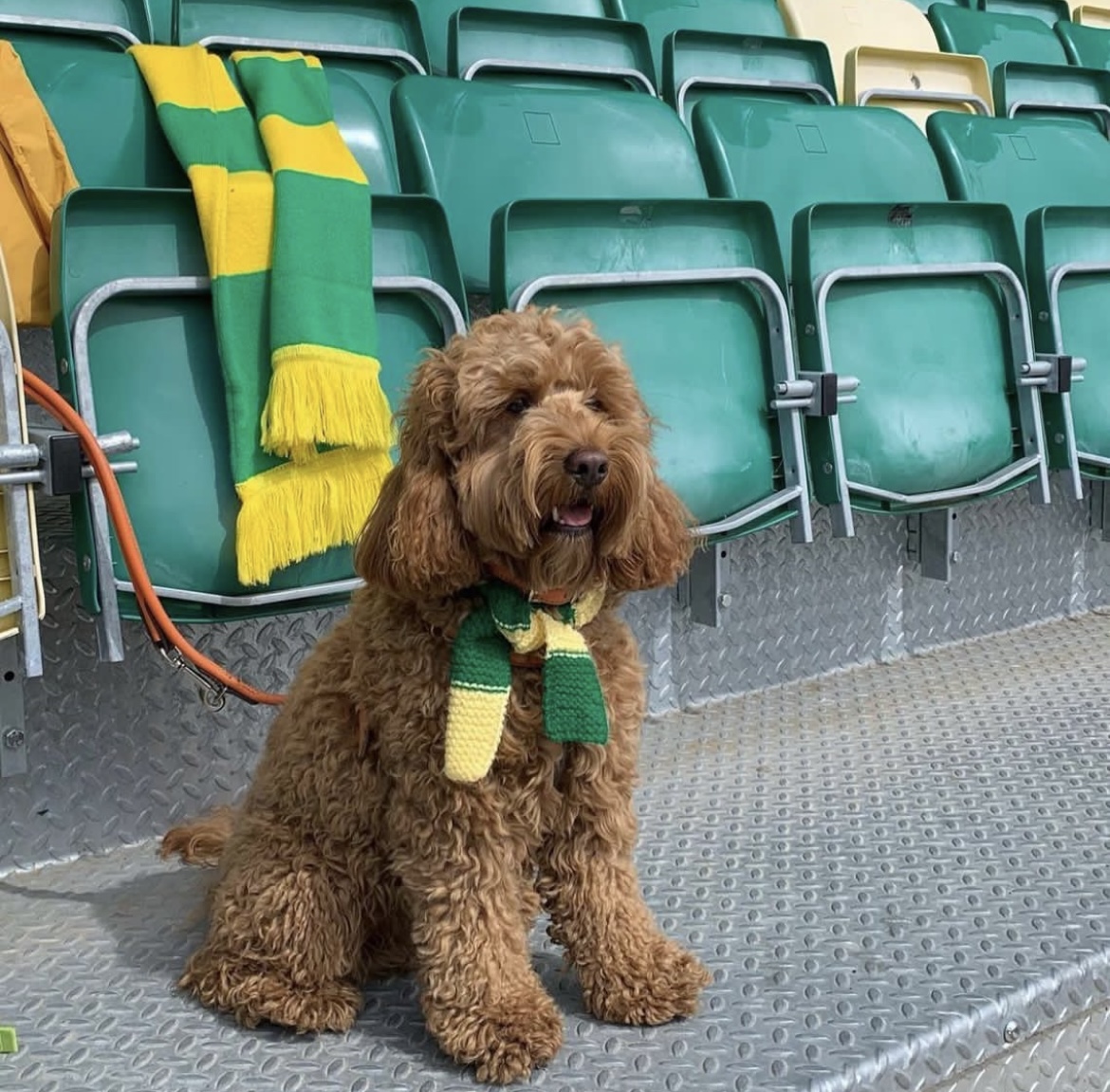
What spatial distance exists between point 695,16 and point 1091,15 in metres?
2.57

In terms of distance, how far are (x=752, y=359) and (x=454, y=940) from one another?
1.50 metres

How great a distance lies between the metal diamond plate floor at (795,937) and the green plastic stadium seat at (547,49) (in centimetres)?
174

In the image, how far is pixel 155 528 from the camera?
79.1 inches

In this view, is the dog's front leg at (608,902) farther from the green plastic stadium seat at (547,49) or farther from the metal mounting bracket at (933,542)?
the green plastic stadium seat at (547,49)

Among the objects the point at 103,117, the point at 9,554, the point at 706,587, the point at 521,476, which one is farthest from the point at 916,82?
the point at 9,554

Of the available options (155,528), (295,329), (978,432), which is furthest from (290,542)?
A: (978,432)

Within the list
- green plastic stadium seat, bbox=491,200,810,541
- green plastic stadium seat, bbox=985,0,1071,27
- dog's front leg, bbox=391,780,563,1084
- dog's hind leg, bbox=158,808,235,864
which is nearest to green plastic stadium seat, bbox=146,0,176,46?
green plastic stadium seat, bbox=491,200,810,541

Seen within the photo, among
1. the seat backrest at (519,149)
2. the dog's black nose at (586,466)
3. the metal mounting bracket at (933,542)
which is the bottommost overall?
the metal mounting bracket at (933,542)

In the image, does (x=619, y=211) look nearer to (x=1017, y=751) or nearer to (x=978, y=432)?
(x=978, y=432)

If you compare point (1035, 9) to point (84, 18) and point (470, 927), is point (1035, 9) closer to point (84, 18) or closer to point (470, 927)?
point (84, 18)

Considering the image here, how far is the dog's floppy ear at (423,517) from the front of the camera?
4.84 feet

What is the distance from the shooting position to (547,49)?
3385mm

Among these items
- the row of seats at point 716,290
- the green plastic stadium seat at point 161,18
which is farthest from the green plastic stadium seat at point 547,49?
the green plastic stadium seat at point 161,18

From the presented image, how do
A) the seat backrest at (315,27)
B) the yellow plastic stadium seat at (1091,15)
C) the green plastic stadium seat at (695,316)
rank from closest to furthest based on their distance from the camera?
the green plastic stadium seat at (695,316)
the seat backrest at (315,27)
the yellow plastic stadium seat at (1091,15)
